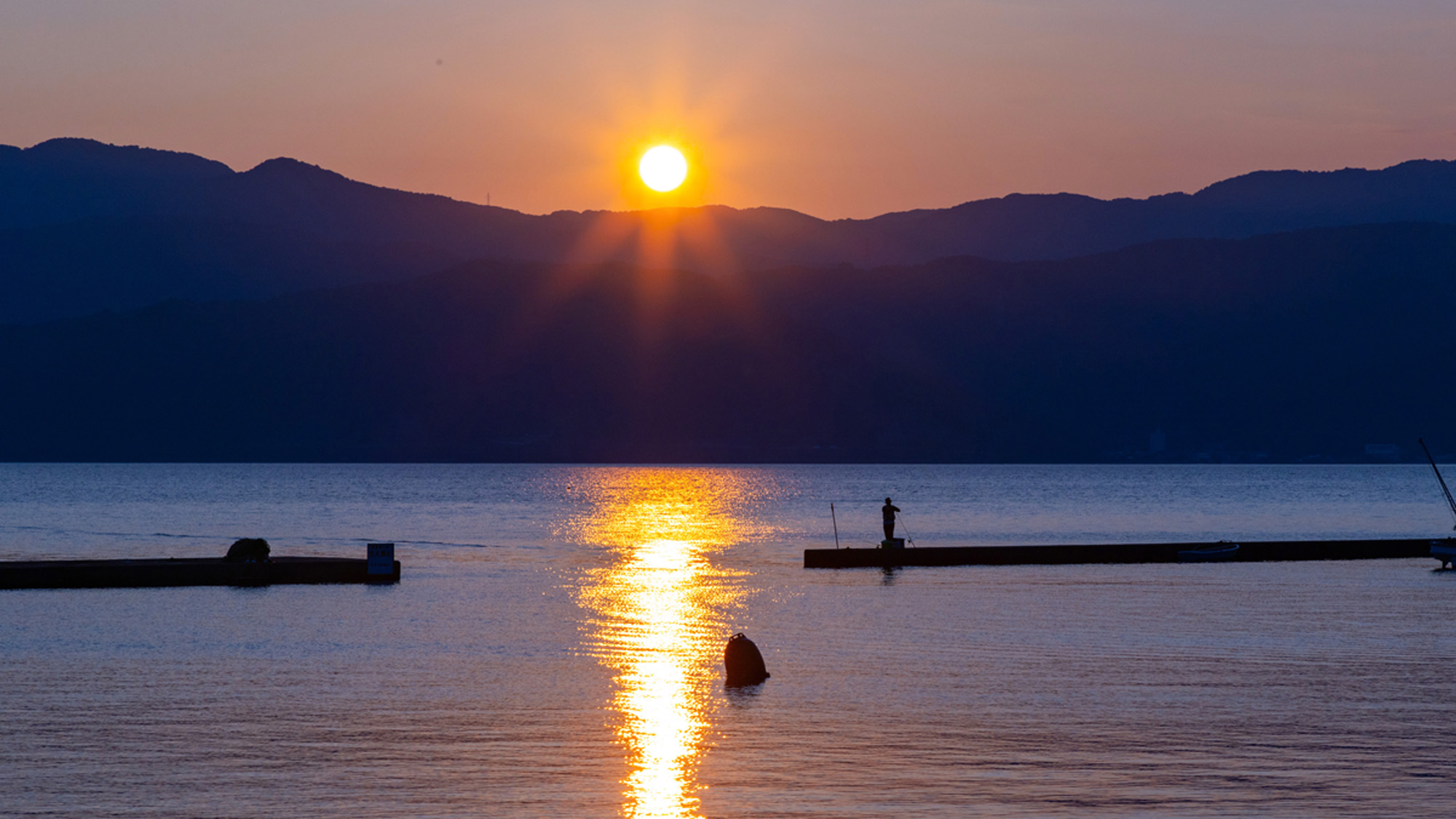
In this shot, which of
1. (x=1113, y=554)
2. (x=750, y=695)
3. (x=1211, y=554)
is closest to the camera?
(x=750, y=695)

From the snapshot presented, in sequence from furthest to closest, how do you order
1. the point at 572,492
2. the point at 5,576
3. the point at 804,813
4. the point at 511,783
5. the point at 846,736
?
the point at 572,492 < the point at 5,576 < the point at 846,736 < the point at 511,783 < the point at 804,813

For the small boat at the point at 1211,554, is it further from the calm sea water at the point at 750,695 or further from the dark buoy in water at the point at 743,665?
the dark buoy in water at the point at 743,665

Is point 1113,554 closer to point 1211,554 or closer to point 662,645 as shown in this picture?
point 1211,554

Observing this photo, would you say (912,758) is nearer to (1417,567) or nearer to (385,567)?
(385,567)

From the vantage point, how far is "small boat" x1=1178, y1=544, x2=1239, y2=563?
5941 centimetres

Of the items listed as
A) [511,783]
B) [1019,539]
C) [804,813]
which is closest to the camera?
[804,813]

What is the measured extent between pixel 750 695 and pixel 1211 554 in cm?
3782

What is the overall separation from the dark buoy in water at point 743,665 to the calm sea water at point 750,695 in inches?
17.7

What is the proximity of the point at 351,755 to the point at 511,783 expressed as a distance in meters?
2.72

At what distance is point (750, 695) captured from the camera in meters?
25.8

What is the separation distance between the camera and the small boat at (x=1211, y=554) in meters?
59.4

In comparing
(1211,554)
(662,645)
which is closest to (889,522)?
(1211,554)

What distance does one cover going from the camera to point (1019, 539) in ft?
306

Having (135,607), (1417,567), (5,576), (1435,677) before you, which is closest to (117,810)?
(1435,677)
